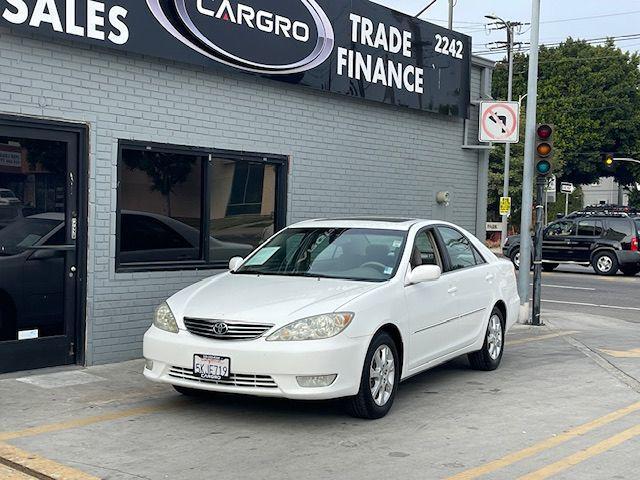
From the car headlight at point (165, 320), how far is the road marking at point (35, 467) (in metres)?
1.48

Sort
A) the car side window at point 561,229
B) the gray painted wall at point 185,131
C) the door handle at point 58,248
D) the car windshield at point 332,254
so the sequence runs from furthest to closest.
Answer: the car side window at point 561,229, the gray painted wall at point 185,131, the door handle at point 58,248, the car windshield at point 332,254

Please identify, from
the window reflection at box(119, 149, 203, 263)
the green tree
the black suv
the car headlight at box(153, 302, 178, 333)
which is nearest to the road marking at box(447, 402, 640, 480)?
the car headlight at box(153, 302, 178, 333)

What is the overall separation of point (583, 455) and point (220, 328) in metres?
2.73

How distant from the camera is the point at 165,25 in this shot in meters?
9.22

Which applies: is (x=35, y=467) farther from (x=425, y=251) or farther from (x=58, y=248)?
(x=425, y=251)

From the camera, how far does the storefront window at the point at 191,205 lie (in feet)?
30.4

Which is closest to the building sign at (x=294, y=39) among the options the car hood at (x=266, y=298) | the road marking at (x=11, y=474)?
the car hood at (x=266, y=298)

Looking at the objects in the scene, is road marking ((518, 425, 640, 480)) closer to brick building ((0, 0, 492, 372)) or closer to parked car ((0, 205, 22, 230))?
brick building ((0, 0, 492, 372))

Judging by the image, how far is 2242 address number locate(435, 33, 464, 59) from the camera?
1384 centimetres

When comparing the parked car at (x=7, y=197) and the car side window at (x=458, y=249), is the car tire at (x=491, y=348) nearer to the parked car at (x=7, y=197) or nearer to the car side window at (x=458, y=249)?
the car side window at (x=458, y=249)

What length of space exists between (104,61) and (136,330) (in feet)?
9.25

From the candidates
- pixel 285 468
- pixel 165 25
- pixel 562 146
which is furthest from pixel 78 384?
pixel 562 146

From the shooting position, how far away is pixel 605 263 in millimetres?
25062

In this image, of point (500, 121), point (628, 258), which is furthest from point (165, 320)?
point (628, 258)
